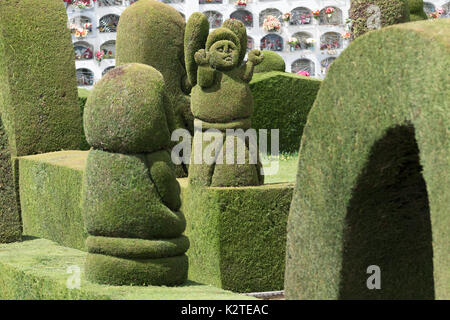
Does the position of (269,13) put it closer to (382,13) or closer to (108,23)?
(108,23)

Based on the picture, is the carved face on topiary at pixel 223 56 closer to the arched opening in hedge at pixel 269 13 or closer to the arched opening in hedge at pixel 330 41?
the arched opening in hedge at pixel 330 41

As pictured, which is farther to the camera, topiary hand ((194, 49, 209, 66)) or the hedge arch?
topiary hand ((194, 49, 209, 66))

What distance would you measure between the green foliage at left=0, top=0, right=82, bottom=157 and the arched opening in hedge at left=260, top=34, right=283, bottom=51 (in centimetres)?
1605

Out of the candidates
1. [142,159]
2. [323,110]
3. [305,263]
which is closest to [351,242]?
[305,263]

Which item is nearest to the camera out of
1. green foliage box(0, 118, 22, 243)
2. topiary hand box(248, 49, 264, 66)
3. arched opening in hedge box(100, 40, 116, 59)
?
green foliage box(0, 118, 22, 243)

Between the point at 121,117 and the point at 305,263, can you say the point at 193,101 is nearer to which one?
the point at 121,117

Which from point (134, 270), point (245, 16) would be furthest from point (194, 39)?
point (245, 16)

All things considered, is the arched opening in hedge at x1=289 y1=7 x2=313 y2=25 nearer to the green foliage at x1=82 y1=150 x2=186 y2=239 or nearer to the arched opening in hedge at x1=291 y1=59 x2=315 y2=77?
the arched opening in hedge at x1=291 y1=59 x2=315 y2=77

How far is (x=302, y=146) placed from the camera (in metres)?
4.69

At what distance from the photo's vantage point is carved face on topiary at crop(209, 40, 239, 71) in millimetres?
9023

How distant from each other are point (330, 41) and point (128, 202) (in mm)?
22325

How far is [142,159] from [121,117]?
1.16 feet

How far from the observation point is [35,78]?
39.0 feet

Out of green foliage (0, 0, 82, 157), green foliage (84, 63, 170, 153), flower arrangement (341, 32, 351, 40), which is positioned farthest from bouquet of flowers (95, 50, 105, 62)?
green foliage (84, 63, 170, 153)
